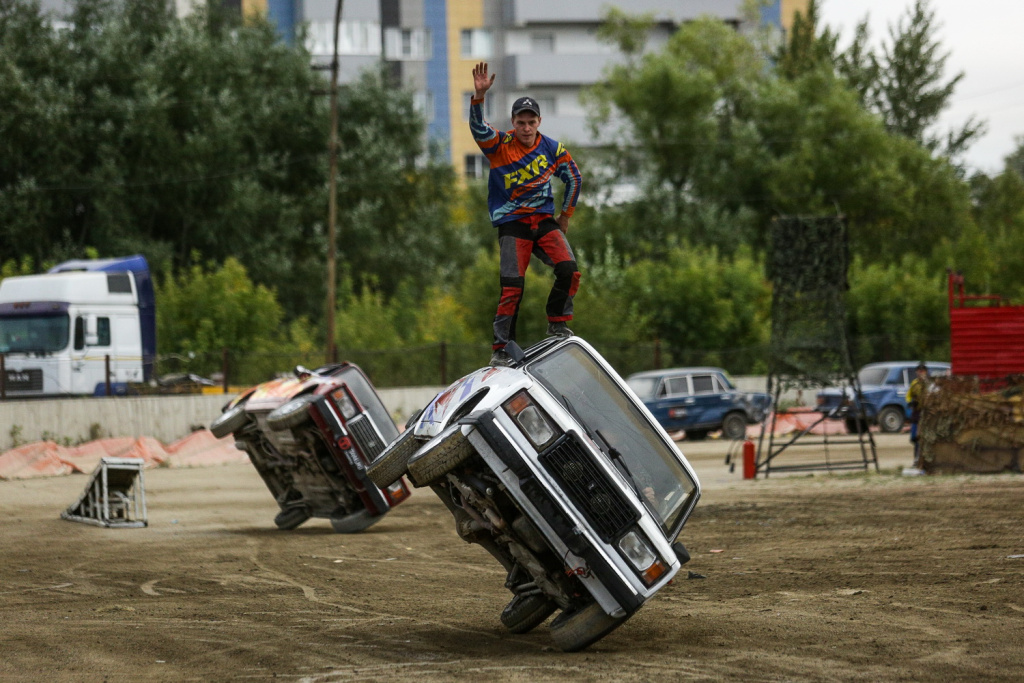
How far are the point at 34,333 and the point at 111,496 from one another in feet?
51.9

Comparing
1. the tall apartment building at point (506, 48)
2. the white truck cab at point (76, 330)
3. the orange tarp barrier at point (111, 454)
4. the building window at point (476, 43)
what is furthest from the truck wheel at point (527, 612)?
the building window at point (476, 43)

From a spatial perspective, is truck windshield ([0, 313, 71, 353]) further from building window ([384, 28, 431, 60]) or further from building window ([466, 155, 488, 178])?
building window ([466, 155, 488, 178])

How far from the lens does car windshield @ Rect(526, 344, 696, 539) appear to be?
784 cm

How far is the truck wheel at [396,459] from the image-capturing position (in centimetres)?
807

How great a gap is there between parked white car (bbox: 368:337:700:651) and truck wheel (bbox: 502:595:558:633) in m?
0.01

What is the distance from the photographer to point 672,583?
10445 mm

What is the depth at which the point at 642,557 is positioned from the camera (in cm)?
726

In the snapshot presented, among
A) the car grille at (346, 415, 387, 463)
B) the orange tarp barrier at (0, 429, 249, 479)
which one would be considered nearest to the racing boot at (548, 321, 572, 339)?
the car grille at (346, 415, 387, 463)

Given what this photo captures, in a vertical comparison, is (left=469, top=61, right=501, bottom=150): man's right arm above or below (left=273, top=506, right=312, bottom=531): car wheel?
above

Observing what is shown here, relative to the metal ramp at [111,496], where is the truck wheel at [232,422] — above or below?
above

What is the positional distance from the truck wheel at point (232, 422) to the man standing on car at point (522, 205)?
6406 millimetres

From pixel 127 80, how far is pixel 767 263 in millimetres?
25662

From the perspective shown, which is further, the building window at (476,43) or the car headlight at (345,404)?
the building window at (476,43)

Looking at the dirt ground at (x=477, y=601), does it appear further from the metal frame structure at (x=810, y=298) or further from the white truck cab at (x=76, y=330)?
the white truck cab at (x=76, y=330)
